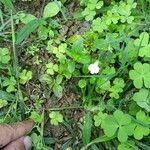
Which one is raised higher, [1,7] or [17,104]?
[1,7]

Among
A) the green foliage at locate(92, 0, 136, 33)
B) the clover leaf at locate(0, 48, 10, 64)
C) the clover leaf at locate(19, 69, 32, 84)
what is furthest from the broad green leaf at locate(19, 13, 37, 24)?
the green foliage at locate(92, 0, 136, 33)

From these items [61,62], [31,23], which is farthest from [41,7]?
[61,62]

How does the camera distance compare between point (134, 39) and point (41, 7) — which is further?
point (41, 7)

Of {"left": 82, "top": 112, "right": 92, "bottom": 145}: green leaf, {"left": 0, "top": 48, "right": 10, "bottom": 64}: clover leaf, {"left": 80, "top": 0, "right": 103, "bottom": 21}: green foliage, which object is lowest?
{"left": 82, "top": 112, "right": 92, "bottom": 145}: green leaf

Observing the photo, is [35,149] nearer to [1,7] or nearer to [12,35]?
[12,35]

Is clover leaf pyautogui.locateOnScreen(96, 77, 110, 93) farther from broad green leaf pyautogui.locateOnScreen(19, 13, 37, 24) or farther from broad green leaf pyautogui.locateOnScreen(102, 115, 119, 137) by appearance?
broad green leaf pyautogui.locateOnScreen(19, 13, 37, 24)

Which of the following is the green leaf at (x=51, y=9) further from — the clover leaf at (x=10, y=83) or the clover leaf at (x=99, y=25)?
the clover leaf at (x=10, y=83)

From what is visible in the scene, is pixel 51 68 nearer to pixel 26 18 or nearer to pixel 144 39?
pixel 26 18

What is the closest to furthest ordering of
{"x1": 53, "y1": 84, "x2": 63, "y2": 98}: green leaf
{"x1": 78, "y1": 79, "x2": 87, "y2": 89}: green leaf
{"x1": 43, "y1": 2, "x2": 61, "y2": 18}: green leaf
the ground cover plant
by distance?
1. the ground cover plant
2. {"x1": 78, "y1": 79, "x2": 87, "y2": 89}: green leaf
3. {"x1": 53, "y1": 84, "x2": 63, "y2": 98}: green leaf
4. {"x1": 43, "y1": 2, "x2": 61, "y2": 18}: green leaf

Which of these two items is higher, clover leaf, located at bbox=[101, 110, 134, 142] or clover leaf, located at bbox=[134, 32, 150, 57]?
clover leaf, located at bbox=[134, 32, 150, 57]
